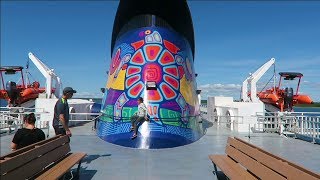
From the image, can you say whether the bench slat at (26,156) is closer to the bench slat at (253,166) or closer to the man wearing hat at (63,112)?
the man wearing hat at (63,112)

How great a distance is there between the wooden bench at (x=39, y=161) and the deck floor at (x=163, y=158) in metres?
0.73

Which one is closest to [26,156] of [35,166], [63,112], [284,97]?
[35,166]

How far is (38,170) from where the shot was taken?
451cm

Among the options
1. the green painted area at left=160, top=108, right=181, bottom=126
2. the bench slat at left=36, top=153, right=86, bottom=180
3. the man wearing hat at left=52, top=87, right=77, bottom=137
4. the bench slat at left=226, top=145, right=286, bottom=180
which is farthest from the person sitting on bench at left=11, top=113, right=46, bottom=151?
the green painted area at left=160, top=108, right=181, bottom=126

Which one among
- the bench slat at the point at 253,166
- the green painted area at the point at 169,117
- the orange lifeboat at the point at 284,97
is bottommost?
the bench slat at the point at 253,166

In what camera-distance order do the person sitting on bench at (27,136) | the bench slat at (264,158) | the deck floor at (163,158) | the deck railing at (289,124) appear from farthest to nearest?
the deck railing at (289,124), the deck floor at (163,158), the person sitting on bench at (27,136), the bench slat at (264,158)

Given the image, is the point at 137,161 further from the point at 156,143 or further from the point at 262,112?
the point at 262,112

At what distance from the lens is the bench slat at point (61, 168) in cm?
466

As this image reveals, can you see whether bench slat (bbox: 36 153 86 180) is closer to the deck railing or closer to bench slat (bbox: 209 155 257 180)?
bench slat (bbox: 209 155 257 180)

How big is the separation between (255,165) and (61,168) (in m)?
2.82

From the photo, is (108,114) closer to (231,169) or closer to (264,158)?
(231,169)

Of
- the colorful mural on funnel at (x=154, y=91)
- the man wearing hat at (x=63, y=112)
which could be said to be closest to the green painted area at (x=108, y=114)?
the colorful mural on funnel at (x=154, y=91)

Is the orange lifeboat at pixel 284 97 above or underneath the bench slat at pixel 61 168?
above

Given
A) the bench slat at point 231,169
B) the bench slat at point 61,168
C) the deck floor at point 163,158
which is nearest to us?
the bench slat at point 61,168
